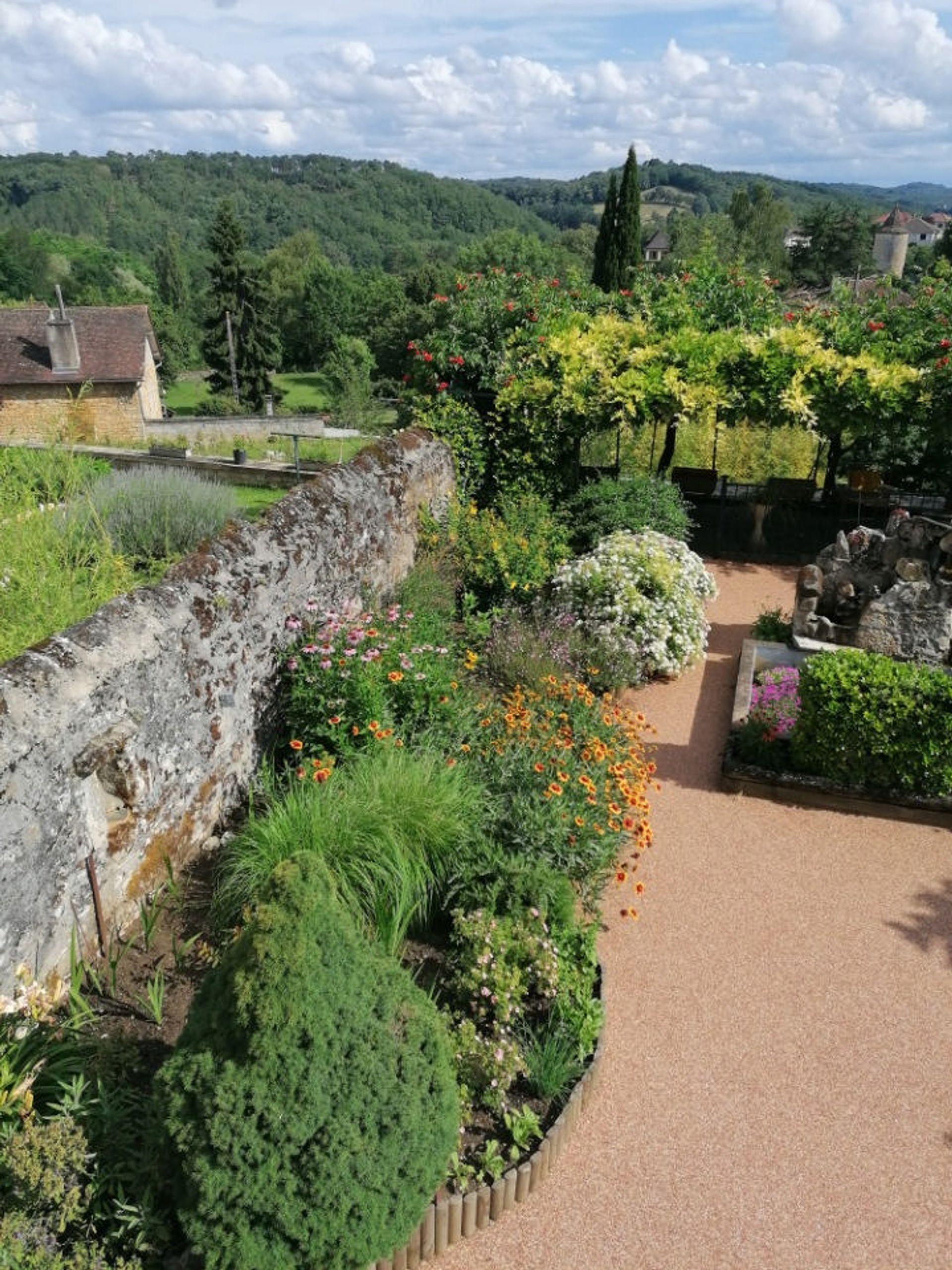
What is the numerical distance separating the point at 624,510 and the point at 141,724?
645 centimetres

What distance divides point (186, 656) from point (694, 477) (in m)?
8.52

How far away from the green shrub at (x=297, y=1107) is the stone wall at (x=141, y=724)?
1103 mm

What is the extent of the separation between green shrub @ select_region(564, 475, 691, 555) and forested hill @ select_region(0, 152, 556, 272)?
369 ft

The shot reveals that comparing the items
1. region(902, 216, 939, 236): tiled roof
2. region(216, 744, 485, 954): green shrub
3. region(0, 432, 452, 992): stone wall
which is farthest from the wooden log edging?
region(902, 216, 939, 236): tiled roof

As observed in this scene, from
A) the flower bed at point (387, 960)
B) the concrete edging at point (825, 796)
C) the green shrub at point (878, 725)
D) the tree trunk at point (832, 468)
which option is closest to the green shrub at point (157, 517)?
the flower bed at point (387, 960)

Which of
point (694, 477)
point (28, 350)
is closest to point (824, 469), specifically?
point (694, 477)

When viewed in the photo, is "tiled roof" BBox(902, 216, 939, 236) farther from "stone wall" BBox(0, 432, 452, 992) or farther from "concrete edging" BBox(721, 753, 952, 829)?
"stone wall" BBox(0, 432, 452, 992)

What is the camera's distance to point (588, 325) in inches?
438

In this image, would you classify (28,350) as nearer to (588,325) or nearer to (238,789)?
(588,325)

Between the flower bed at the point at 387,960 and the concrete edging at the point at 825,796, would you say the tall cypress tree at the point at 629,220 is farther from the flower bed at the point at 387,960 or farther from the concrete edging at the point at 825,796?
the flower bed at the point at 387,960

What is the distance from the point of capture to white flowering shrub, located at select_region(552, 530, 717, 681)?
25.9ft

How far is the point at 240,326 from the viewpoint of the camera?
47156 mm

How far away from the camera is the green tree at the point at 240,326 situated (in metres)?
45.5

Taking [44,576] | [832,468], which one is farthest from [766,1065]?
[832,468]
